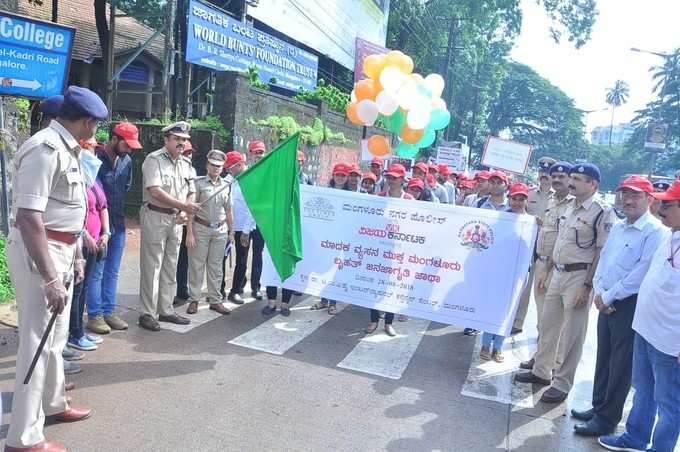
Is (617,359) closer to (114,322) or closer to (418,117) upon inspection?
(418,117)

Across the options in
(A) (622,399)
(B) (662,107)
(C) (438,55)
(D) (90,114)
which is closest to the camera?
(D) (90,114)

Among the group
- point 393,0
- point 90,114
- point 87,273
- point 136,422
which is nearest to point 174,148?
point 87,273

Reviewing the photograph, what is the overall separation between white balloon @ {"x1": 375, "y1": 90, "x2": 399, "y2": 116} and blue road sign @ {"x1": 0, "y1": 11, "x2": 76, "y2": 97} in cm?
349

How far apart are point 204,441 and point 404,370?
7.41 ft

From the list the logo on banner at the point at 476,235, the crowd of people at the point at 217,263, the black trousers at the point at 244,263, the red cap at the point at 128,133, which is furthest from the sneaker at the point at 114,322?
the logo on banner at the point at 476,235

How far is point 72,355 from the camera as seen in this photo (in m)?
4.66

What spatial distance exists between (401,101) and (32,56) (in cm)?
399

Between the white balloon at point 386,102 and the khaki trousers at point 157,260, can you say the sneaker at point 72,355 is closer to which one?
the khaki trousers at point 157,260

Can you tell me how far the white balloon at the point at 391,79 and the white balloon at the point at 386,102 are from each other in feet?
0.23

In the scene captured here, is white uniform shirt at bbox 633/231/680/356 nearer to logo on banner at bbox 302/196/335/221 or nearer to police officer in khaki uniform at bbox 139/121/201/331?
logo on banner at bbox 302/196/335/221

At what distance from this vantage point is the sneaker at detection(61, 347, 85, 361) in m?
4.62

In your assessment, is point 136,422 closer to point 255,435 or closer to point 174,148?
point 255,435

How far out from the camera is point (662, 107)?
6106 cm

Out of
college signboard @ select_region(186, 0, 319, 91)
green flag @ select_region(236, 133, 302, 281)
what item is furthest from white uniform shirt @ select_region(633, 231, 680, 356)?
college signboard @ select_region(186, 0, 319, 91)
